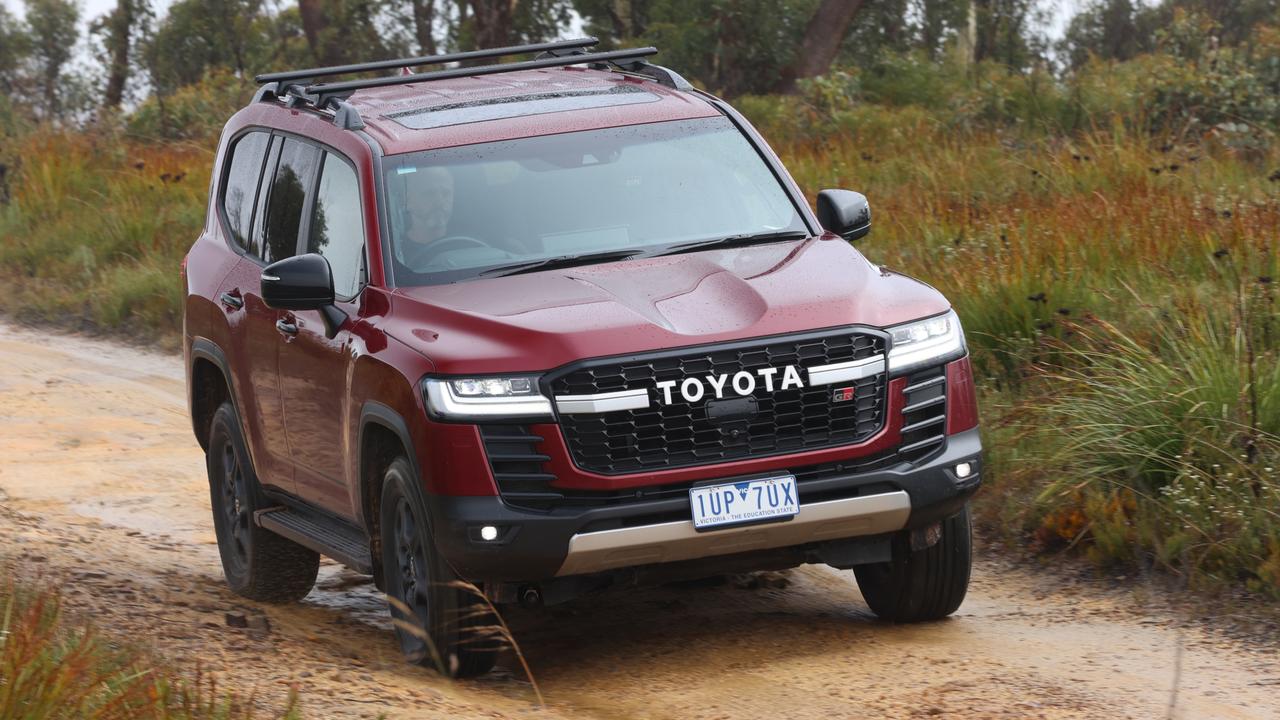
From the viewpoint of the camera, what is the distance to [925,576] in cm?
635

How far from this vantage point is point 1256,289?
326 inches

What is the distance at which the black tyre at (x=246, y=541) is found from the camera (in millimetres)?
7750

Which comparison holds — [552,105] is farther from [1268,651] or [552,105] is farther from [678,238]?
[1268,651]

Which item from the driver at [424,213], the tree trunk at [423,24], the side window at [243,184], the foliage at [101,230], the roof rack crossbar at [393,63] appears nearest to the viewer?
the driver at [424,213]

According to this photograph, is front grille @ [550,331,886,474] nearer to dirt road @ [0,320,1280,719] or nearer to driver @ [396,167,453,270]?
dirt road @ [0,320,1280,719]

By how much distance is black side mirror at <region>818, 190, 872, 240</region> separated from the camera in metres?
6.92

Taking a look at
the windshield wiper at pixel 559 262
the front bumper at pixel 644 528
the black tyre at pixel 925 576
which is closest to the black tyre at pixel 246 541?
the windshield wiper at pixel 559 262

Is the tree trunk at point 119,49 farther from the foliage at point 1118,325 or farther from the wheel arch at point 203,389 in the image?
the wheel arch at point 203,389

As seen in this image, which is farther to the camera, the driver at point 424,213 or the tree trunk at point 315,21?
the tree trunk at point 315,21

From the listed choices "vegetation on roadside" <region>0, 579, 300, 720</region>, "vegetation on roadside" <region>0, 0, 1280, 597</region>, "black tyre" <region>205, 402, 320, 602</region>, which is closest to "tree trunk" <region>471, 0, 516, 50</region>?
"vegetation on roadside" <region>0, 0, 1280, 597</region>

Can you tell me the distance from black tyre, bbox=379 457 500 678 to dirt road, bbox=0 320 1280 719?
4.0 inches

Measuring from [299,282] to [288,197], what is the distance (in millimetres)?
1181

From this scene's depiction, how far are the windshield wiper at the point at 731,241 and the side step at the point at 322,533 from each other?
1.44 m

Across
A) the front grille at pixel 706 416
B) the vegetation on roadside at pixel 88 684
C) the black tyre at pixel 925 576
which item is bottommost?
the black tyre at pixel 925 576
